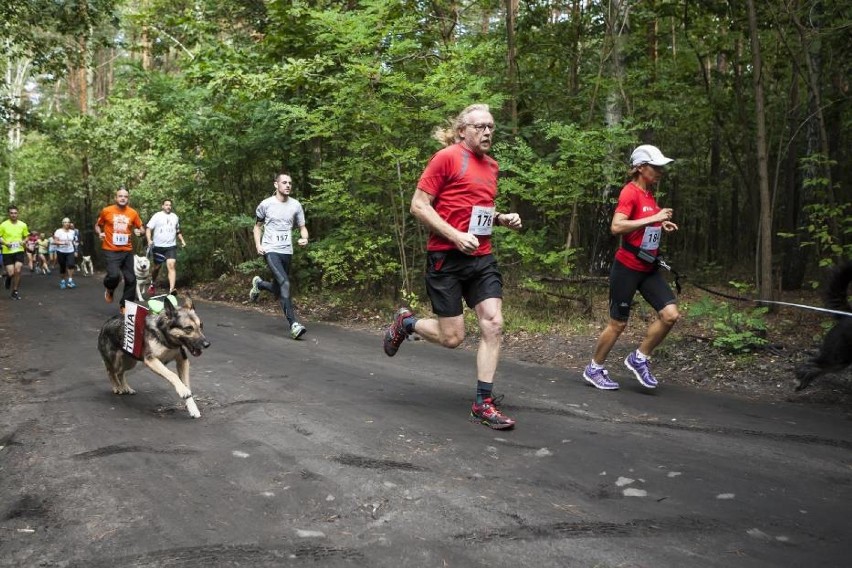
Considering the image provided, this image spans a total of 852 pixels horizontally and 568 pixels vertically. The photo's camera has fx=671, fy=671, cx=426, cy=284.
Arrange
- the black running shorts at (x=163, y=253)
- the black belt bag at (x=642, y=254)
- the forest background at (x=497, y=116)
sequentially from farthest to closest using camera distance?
the black running shorts at (x=163, y=253)
the forest background at (x=497, y=116)
the black belt bag at (x=642, y=254)

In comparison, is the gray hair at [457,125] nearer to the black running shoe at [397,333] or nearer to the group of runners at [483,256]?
the group of runners at [483,256]

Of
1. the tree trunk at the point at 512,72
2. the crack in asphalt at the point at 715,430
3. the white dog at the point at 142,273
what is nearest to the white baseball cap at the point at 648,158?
the crack in asphalt at the point at 715,430

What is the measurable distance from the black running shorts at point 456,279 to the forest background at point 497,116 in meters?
5.14

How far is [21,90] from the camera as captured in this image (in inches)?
1699

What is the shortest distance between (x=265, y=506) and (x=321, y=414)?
6.64ft

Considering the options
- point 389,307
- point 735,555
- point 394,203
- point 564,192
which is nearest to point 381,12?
point 394,203

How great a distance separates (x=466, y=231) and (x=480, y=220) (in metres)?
0.15

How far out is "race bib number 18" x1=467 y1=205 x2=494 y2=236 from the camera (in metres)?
5.49

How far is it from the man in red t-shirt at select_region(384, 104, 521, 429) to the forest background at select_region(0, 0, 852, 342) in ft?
16.5

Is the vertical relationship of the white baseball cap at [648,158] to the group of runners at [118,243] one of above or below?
above

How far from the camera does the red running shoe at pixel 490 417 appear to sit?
5.30 metres

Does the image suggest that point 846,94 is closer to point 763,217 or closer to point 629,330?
point 763,217

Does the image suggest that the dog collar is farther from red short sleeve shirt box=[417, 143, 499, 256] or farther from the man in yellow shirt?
the man in yellow shirt

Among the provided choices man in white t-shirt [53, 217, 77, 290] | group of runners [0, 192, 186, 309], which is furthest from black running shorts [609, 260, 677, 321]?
man in white t-shirt [53, 217, 77, 290]
